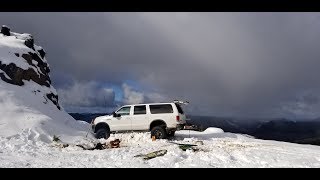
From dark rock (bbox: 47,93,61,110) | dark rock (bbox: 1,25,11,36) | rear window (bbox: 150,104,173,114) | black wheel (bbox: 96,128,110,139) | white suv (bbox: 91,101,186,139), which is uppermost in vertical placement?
dark rock (bbox: 1,25,11,36)

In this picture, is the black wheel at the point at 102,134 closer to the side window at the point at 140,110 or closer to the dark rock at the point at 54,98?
the side window at the point at 140,110

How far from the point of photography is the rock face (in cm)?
2430

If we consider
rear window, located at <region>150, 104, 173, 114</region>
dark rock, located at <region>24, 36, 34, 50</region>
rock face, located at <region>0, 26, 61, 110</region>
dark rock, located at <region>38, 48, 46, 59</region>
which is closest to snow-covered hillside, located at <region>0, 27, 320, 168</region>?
rock face, located at <region>0, 26, 61, 110</region>

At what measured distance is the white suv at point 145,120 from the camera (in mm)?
21031

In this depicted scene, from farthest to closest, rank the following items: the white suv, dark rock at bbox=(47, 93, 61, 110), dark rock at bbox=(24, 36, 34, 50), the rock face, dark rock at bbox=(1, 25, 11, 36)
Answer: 1. dark rock at bbox=(1, 25, 11, 36)
2. dark rock at bbox=(24, 36, 34, 50)
3. dark rock at bbox=(47, 93, 61, 110)
4. the rock face
5. the white suv

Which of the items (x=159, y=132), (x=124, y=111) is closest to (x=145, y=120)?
(x=159, y=132)

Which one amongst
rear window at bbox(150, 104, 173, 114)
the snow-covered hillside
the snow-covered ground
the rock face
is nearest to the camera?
the snow-covered ground

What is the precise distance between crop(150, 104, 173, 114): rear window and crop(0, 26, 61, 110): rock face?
828 centimetres

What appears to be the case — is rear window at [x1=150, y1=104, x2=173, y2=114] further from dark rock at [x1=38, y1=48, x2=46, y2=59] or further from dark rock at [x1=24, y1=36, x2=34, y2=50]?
dark rock at [x1=38, y1=48, x2=46, y2=59]

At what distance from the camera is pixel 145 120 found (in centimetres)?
2155

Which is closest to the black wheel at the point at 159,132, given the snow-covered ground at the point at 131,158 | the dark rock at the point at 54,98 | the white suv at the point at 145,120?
the white suv at the point at 145,120
